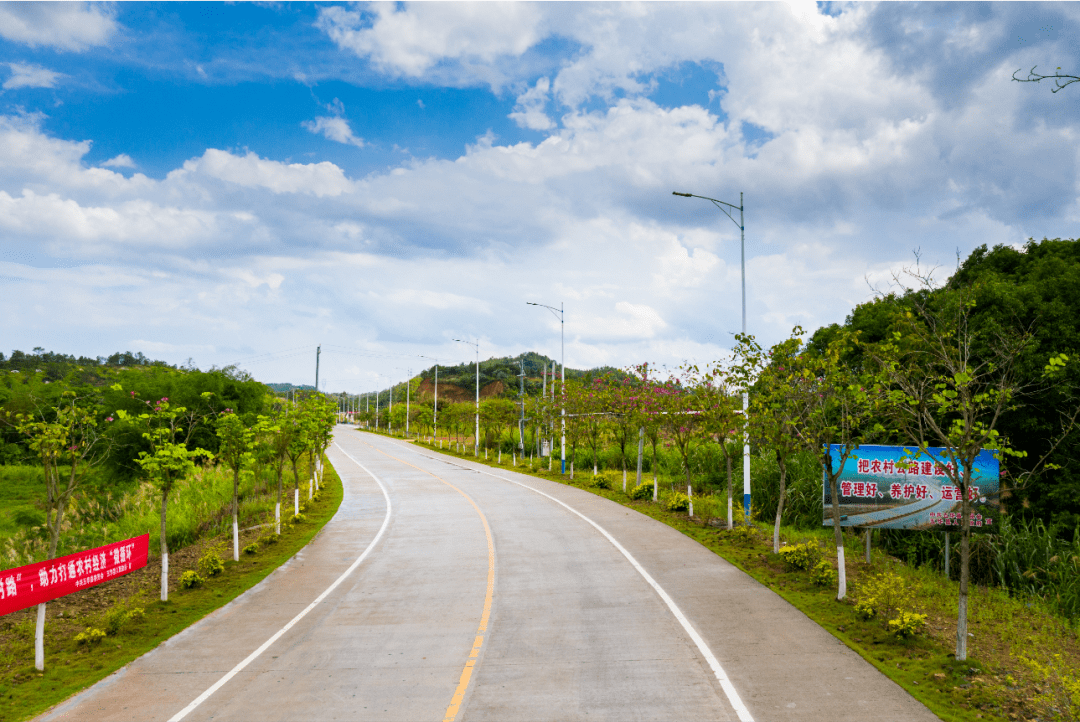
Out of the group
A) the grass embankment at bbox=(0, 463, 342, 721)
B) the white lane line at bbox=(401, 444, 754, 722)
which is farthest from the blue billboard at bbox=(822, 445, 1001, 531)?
the grass embankment at bbox=(0, 463, 342, 721)

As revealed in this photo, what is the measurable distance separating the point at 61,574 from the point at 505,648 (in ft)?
24.0

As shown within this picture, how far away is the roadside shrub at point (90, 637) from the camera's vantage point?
37.6ft

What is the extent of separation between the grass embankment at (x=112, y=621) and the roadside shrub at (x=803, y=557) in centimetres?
1227

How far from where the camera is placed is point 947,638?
1091 cm

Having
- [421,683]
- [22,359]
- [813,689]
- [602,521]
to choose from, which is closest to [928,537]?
[602,521]

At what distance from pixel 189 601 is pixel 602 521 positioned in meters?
12.7

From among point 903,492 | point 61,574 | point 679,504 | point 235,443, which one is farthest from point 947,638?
point 235,443

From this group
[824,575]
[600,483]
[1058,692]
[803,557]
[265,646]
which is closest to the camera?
[1058,692]

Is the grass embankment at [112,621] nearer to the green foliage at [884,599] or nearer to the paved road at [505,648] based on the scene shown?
the paved road at [505,648]

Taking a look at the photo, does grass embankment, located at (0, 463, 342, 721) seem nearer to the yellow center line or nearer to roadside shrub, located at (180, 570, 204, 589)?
roadside shrub, located at (180, 570, 204, 589)

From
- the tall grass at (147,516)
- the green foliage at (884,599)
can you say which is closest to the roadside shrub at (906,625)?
the green foliage at (884,599)

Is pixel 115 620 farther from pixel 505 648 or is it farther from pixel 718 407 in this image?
pixel 718 407

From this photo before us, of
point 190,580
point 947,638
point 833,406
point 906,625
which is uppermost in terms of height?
point 833,406

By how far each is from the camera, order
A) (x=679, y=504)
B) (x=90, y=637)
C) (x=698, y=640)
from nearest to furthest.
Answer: (x=698, y=640)
(x=90, y=637)
(x=679, y=504)
